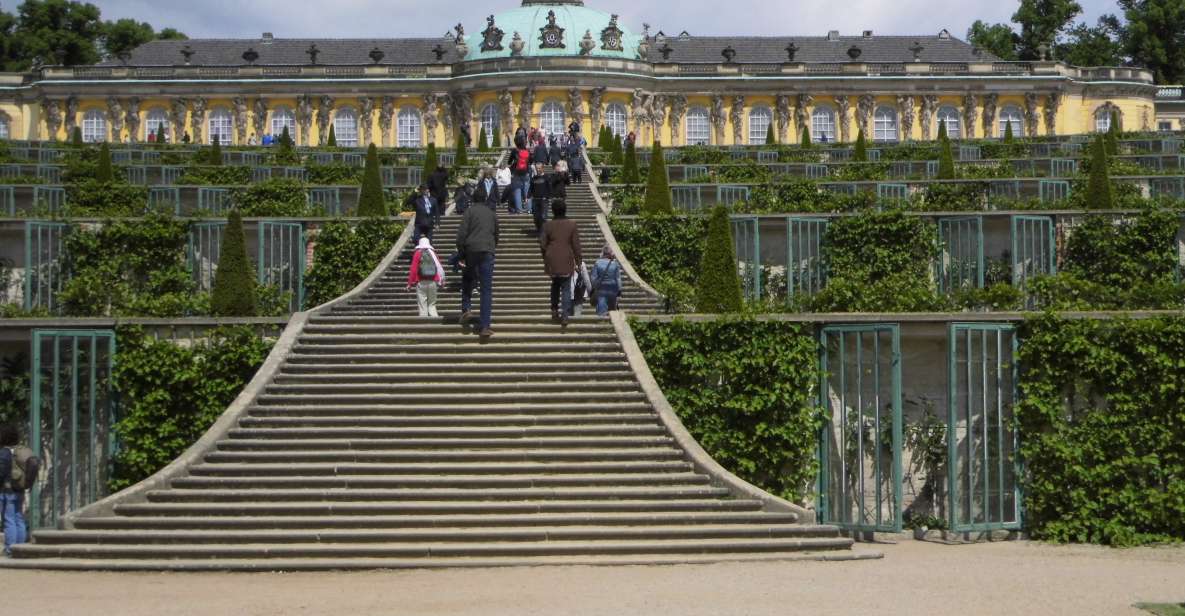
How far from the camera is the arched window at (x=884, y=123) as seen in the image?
3071 inches

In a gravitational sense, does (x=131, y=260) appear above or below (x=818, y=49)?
below

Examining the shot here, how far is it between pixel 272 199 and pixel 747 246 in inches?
363

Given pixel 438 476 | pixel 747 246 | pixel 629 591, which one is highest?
pixel 747 246

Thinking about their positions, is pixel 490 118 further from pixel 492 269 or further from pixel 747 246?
pixel 492 269

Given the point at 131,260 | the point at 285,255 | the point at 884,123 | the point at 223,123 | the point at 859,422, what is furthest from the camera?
the point at 223,123

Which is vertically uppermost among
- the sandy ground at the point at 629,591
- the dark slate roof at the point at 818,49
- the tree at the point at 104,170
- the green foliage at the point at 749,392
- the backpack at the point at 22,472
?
the dark slate roof at the point at 818,49

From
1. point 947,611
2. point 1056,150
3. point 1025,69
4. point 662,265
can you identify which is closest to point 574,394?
point 947,611

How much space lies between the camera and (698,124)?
7819cm

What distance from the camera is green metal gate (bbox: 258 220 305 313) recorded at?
1171 inches

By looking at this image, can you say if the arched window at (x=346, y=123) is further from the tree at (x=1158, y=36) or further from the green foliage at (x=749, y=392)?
the green foliage at (x=749, y=392)

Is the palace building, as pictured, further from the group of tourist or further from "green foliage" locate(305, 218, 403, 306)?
the group of tourist

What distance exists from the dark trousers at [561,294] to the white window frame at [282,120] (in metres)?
56.5

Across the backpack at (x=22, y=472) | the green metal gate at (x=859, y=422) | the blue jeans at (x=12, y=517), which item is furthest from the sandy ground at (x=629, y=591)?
the green metal gate at (x=859, y=422)

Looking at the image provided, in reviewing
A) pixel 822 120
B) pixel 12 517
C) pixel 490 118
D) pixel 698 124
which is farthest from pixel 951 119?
pixel 12 517
